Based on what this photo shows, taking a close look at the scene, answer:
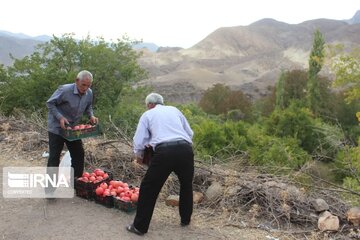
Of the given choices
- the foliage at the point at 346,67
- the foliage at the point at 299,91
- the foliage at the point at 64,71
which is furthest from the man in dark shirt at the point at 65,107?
the foliage at the point at 299,91

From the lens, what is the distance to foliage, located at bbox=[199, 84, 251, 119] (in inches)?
1617

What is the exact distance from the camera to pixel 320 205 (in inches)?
210

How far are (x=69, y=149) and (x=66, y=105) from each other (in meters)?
0.69

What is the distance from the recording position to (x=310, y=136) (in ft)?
79.8

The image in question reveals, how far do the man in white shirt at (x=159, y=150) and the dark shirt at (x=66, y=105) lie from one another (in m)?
1.14

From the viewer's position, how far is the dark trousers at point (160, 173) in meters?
4.23

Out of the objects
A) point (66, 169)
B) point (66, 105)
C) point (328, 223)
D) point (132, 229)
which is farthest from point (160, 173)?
point (328, 223)

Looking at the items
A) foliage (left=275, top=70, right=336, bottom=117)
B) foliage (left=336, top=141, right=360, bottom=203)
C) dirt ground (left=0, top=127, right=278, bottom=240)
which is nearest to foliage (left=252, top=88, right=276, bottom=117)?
foliage (left=275, top=70, right=336, bottom=117)

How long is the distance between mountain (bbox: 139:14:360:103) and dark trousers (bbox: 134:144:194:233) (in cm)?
5511

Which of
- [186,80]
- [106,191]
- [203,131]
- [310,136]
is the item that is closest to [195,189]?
[106,191]

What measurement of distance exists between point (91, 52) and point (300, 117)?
577 inches

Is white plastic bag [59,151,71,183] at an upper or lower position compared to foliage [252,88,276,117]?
upper

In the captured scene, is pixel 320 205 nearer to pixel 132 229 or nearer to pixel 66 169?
pixel 132 229

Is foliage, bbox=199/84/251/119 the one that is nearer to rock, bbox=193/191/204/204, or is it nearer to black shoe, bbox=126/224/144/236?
rock, bbox=193/191/204/204
